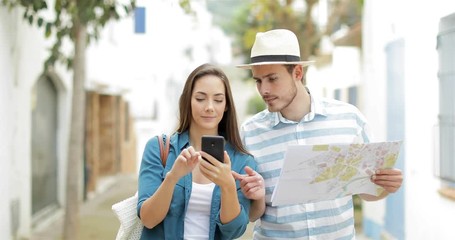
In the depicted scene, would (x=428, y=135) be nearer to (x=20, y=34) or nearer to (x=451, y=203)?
(x=451, y=203)

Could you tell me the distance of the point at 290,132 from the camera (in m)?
3.21

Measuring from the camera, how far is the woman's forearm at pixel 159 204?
2.68 metres

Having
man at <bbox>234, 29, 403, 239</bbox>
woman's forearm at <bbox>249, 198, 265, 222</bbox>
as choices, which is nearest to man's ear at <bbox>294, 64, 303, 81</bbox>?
man at <bbox>234, 29, 403, 239</bbox>

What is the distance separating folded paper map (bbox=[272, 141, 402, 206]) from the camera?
2838 millimetres

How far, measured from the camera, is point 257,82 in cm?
320

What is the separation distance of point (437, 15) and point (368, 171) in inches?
132

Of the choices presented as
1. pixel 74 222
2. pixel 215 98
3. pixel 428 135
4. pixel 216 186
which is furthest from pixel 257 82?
pixel 74 222

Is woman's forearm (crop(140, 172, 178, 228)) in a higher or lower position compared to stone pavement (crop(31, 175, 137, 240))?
higher

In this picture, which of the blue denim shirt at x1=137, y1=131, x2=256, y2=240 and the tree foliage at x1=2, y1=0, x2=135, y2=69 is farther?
the tree foliage at x1=2, y1=0, x2=135, y2=69

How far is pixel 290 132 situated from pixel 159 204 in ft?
2.63

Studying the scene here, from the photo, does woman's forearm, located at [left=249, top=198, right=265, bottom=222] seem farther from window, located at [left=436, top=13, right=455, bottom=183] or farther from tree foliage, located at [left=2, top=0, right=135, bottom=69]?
tree foliage, located at [left=2, top=0, right=135, bottom=69]

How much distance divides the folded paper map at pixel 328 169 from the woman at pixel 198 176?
0.20 m

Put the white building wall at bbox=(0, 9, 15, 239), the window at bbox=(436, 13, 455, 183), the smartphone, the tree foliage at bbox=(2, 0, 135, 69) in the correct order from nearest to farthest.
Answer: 1. the smartphone
2. the window at bbox=(436, 13, 455, 183)
3. the tree foliage at bbox=(2, 0, 135, 69)
4. the white building wall at bbox=(0, 9, 15, 239)

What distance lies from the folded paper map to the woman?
0.66 feet
